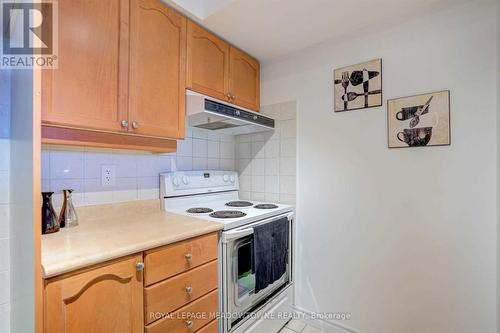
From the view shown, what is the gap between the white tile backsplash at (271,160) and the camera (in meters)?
1.99

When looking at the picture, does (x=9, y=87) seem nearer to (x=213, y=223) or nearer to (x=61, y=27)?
(x=61, y=27)

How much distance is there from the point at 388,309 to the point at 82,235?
6.14ft

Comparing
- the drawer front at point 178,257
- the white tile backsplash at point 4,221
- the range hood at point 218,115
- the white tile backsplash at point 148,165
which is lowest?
the drawer front at point 178,257

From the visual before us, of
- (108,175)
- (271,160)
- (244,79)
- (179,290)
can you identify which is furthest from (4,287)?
(244,79)

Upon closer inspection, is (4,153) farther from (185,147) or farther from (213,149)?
(213,149)

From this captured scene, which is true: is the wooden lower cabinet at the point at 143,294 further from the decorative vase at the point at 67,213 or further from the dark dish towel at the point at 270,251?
the decorative vase at the point at 67,213

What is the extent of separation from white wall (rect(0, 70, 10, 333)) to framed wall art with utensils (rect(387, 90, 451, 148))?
208cm

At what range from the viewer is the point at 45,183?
1.23 meters

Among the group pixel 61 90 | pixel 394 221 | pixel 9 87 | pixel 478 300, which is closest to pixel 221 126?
pixel 61 90

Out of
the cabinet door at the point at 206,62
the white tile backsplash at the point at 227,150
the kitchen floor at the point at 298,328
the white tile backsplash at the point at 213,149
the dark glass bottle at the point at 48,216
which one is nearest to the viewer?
the dark glass bottle at the point at 48,216

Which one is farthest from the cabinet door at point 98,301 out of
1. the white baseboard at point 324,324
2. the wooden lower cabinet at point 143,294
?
the white baseboard at point 324,324

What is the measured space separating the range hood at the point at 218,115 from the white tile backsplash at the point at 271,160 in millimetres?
144

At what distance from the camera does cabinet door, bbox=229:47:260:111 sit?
1.88m
